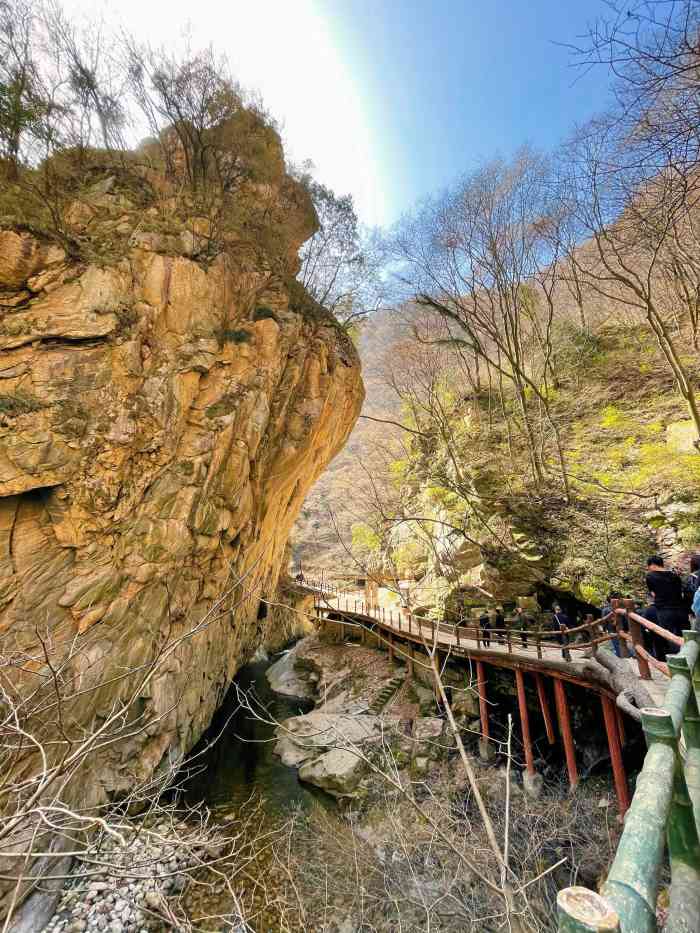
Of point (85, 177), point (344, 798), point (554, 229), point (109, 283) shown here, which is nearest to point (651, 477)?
point (554, 229)

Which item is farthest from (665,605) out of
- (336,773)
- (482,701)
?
(336,773)

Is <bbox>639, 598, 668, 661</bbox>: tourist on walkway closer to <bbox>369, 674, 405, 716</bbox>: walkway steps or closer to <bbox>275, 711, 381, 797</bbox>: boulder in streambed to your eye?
<bbox>275, 711, 381, 797</bbox>: boulder in streambed

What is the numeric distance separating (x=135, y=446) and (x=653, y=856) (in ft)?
32.7

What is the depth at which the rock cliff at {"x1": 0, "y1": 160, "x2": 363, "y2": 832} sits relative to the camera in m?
7.70

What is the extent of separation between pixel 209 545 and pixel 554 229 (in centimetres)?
1444

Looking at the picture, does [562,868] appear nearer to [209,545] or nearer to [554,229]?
[209,545]

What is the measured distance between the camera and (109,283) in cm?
922

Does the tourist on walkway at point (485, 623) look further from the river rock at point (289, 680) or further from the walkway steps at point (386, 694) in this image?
the river rock at point (289, 680)

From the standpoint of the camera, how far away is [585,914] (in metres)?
0.67

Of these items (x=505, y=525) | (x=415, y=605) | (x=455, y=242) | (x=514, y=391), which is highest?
(x=455, y=242)

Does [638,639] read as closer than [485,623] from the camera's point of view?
Yes

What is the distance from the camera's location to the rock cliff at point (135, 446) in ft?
25.3

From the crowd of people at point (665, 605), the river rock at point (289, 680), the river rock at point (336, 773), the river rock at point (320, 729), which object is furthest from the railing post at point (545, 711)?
the river rock at point (289, 680)

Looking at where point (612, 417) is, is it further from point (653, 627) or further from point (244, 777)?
point (244, 777)
